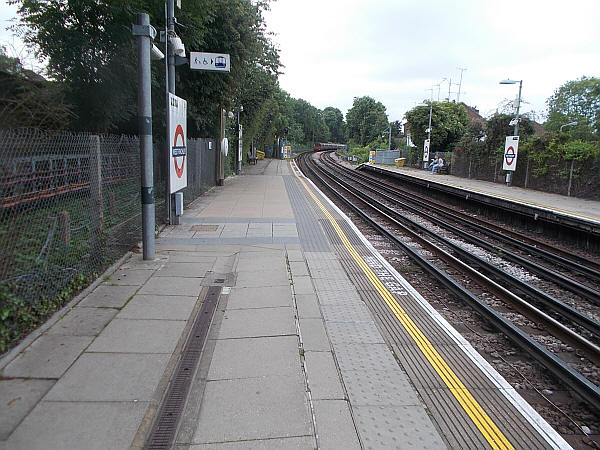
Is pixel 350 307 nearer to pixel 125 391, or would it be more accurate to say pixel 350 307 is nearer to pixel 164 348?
pixel 164 348

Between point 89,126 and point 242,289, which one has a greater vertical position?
point 89,126

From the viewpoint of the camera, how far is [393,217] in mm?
14594

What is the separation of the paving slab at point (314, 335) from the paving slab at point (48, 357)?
2.10 m

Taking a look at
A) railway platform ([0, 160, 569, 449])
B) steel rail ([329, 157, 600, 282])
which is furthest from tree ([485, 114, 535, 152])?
railway platform ([0, 160, 569, 449])

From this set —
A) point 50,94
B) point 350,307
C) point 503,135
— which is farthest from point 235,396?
point 503,135

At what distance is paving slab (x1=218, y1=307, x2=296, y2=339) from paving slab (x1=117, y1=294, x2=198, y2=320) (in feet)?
1.70

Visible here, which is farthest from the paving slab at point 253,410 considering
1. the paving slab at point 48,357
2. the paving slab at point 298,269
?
the paving slab at point 298,269

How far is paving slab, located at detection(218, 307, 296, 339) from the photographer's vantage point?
451cm

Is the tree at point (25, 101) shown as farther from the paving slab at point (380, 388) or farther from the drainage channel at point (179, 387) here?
the paving slab at point (380, 388)

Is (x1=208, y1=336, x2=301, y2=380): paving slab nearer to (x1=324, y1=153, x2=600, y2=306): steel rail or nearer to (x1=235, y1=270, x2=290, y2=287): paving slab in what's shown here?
(x1=235, y1=270, x2=290, y2=287): paving slab

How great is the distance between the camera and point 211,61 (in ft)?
34.1

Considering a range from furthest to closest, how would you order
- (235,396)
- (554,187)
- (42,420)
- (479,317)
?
(554,187), (479,317), (235,396), (42,420)

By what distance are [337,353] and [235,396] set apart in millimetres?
1163

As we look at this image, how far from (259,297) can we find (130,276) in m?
2.04
